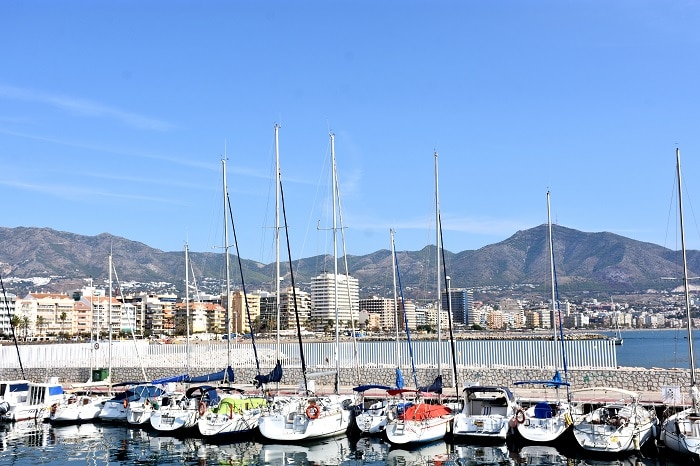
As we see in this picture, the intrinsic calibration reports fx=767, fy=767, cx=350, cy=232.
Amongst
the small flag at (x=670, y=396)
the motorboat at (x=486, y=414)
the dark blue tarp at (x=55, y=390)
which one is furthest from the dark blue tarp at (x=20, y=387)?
the small flag at (x=670, y=396)

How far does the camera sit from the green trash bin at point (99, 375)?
46719mm

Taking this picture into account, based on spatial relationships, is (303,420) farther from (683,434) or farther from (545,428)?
(683,434)

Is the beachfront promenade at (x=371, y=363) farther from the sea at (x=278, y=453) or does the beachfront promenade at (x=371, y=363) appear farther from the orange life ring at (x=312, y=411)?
the orange life ring at (x=312, y=411)

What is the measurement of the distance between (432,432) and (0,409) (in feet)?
74.7

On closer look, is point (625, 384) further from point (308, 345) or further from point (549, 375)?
point (308, 345)

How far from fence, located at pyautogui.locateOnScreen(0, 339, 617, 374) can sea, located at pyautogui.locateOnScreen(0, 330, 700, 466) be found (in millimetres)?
7999

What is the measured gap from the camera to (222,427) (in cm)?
3112

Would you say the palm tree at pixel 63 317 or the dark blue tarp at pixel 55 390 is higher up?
the palm tree at pixel 63 317

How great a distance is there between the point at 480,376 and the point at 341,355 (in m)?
10.1

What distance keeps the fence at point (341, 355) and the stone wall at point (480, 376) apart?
933 mm

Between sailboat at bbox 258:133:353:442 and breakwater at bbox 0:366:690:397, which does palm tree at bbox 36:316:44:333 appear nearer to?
breakwater at bbox 0:366:690:397

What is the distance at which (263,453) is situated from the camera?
28.5 meters

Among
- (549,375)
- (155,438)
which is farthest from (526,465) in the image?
(155,438)

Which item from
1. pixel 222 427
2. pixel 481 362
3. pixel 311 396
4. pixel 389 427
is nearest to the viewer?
pixel 389 427
